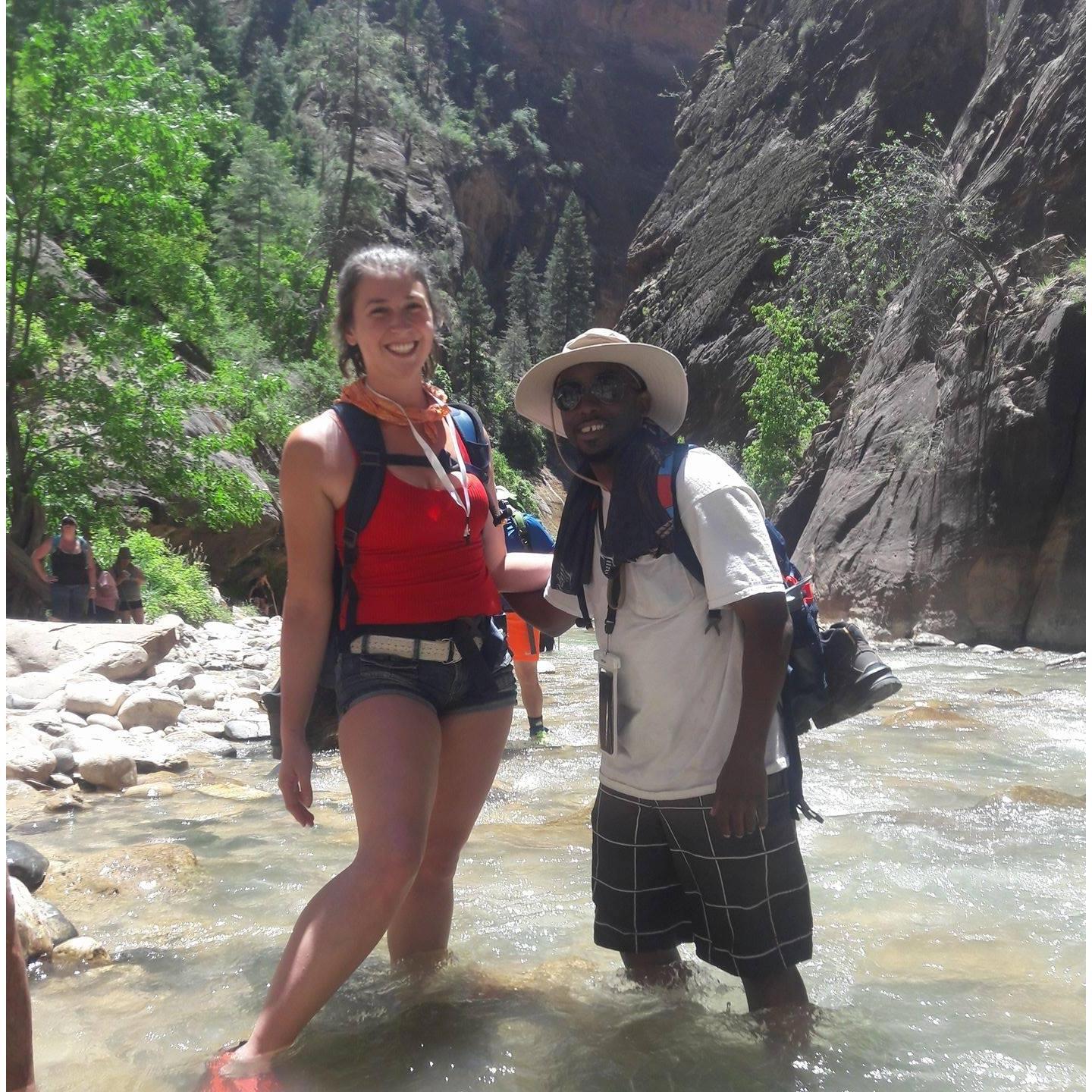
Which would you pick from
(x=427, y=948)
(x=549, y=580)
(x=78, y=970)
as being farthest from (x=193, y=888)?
(x=549, y=580)

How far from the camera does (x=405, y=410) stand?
270 centimetres

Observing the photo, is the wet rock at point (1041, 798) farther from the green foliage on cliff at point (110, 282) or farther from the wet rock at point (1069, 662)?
the green foliage on cliff at point (110, 282)

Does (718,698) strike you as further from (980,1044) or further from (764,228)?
(764,228)

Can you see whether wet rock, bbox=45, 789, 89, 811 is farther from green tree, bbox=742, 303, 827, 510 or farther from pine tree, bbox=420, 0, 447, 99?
pine tree, bbox=420, 0, 447, 99

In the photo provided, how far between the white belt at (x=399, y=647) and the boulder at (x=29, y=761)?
373cm

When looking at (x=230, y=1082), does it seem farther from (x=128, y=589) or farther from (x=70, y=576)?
(x=128, y=589)

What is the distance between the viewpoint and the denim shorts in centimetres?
248

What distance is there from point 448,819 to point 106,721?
16.7 ft

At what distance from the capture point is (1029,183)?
1920 centimetres

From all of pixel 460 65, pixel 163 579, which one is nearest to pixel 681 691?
pixel 163 579

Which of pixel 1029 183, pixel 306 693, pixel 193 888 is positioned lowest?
pixel 193 888

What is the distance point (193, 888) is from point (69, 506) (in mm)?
11950

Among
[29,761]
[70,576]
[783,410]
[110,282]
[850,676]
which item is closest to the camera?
[850,676]

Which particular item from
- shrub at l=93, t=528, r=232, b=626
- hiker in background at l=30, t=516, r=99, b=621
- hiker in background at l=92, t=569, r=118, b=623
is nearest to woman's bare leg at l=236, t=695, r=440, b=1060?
hiker in background at l=30, t=516, r=99, b=621
